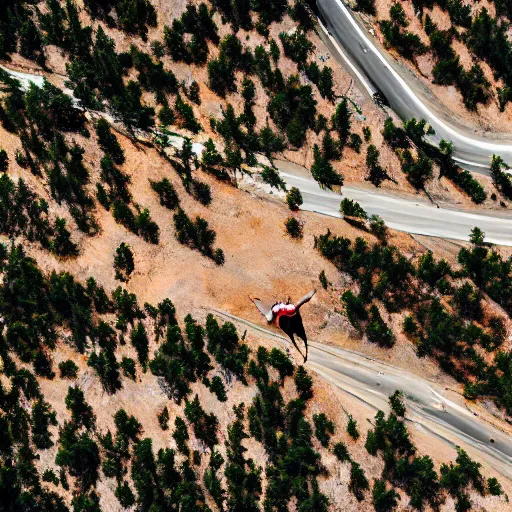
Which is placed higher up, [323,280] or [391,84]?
[391,84]

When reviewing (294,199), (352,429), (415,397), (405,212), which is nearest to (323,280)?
(294,199)

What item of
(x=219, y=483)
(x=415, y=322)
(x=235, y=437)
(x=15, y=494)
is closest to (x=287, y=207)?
(x=415, y=322)

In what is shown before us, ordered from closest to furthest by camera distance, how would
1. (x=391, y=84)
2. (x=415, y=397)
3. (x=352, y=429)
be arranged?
(x=352, y=429) → (x=415, y=397) → (x=391, y=84)

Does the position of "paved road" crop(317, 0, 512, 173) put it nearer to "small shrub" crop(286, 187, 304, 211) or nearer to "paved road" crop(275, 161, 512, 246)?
"paved road" crop(275, 161, 512, 246)

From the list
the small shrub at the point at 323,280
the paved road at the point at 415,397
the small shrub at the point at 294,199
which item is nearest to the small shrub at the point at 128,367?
the paved road at the point at 415,397

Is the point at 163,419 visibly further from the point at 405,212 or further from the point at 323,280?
the point at 405,212

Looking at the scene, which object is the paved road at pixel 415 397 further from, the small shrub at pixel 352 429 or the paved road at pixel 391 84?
the paved road at pixel 391 84

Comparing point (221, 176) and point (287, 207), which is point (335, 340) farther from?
point (221, 176)
